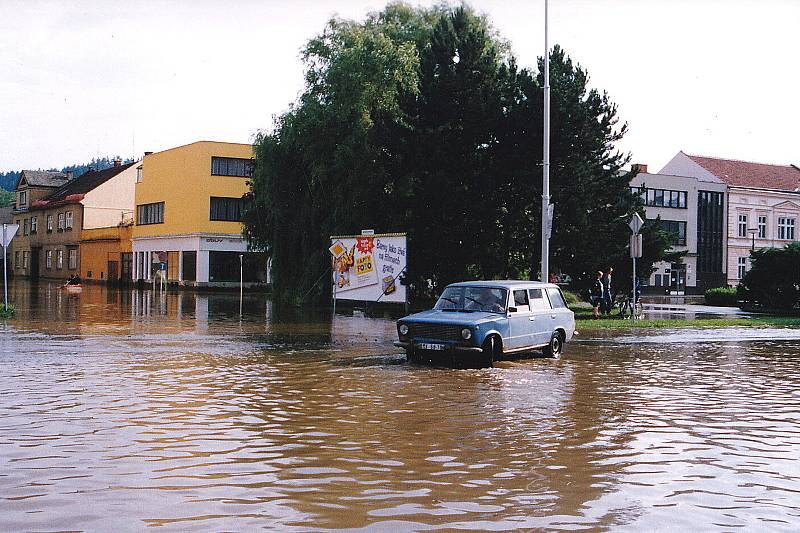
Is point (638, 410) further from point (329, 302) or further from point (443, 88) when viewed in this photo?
point (329, 302)

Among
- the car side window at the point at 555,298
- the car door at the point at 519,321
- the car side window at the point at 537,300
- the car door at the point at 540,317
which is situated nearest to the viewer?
the car door at the point at 519,321

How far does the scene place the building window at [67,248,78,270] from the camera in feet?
275

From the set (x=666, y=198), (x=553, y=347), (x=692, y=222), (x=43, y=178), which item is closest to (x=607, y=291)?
(x=553, y=347)

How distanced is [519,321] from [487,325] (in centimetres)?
131

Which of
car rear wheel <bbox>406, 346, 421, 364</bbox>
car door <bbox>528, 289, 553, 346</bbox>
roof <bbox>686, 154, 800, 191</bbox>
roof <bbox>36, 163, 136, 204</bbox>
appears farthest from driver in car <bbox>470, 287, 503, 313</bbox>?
roof <bbox>36, 163, 136, 204</bbox>

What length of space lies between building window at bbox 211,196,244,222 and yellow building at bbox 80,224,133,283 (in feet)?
43.2

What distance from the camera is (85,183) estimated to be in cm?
8819

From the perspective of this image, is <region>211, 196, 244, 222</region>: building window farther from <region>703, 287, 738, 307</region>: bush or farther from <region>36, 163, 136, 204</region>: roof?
<region>703, 287, 738, 307</region>: bush

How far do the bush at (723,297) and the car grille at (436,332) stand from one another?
34.0m

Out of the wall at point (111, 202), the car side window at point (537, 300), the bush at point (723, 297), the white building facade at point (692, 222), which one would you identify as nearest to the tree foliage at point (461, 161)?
the car side window at point (537, 300)

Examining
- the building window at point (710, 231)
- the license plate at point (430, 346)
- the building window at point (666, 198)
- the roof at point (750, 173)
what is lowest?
the license plate at point (430, 346)

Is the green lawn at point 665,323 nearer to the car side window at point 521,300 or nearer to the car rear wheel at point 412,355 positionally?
the car side window at point 521,300

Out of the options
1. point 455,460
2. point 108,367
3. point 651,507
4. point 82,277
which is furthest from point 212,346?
point 82,277

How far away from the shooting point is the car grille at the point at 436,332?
16031 millimetres
